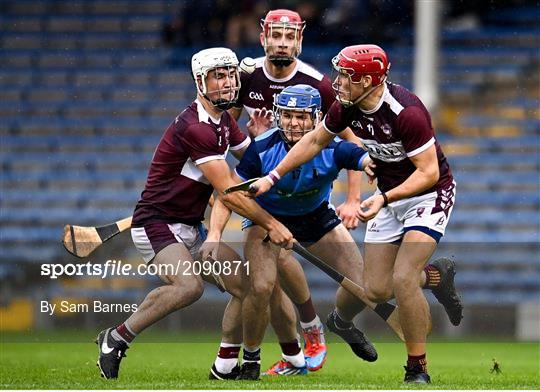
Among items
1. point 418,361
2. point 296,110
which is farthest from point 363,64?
point 418,361

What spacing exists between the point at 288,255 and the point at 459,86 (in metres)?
8.45

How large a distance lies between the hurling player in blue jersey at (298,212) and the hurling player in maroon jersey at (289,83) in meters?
0.16

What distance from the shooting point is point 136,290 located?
10266mm

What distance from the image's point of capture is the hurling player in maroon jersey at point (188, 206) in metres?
7.46

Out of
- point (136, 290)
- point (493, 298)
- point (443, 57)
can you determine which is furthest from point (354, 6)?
point (136, 290)

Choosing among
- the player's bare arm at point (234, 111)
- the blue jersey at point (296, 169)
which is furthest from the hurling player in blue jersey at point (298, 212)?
the player's bare arm at point (234, 111)

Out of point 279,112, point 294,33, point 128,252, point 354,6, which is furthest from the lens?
point 354,6

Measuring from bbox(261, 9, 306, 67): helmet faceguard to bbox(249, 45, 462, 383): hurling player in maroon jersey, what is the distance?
0.85 m

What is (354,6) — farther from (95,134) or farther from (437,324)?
(437,324)

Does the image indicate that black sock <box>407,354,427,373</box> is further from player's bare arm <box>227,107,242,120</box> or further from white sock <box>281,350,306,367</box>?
player's bare arm <box>227,107,242,120</box>

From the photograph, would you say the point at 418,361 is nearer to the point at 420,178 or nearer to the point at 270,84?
the point at 420,178

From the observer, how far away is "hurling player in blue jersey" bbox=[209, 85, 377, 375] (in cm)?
755

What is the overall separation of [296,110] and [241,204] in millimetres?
603

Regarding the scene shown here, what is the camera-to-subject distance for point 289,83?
27.1ft
